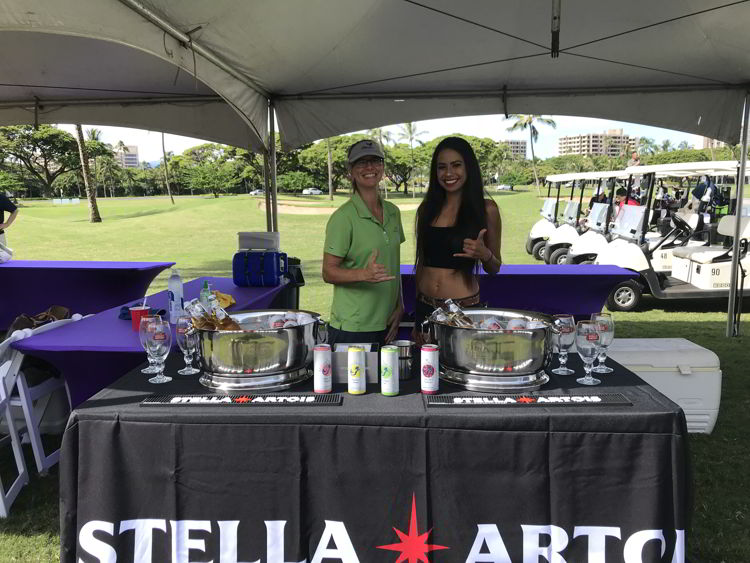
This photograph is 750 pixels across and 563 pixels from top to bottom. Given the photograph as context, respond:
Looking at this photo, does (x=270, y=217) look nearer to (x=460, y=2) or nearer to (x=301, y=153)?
(x=460, y=2)

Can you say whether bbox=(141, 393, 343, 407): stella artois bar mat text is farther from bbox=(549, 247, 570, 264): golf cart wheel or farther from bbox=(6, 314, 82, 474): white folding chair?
bbox=(549, 247, 570, 264): golf cart wheel

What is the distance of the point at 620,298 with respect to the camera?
24.8ft

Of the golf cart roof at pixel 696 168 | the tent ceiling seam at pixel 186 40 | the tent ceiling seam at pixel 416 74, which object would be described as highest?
the tent ceiling seam at pixel 416 74

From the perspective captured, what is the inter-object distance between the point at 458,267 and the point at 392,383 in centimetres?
92

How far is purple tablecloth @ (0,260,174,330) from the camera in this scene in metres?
5.72

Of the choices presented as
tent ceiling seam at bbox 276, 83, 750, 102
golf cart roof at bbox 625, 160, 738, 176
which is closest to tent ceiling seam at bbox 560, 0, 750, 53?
tent ceiling seam at bbox 276, 83, 750, 102

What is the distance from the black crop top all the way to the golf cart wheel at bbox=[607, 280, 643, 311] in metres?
5.59

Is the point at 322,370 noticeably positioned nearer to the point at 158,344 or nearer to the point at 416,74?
the point at 158,344

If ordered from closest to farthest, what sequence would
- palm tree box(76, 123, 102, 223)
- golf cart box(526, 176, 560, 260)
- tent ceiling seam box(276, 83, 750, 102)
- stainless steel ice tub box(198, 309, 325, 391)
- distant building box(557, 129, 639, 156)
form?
stainless steel ice tub box(198, 309, 325, 391) < tent ceiling seam box(276, 83, 750, 102) < golf cart box(526, 176, 560, 260) < palm tree box(76, 123, 102, 223) < distant building box(557, 129, 639, 156)

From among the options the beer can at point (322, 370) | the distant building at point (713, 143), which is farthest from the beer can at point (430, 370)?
the distant building at point (713, 143)

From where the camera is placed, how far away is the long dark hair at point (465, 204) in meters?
2.63

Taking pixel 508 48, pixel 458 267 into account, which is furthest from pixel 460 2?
pixel 458 267

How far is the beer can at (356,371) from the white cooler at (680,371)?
6.80 feet

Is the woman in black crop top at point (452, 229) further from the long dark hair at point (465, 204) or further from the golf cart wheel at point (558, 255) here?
the golf cart wheel at point (558, 255)
